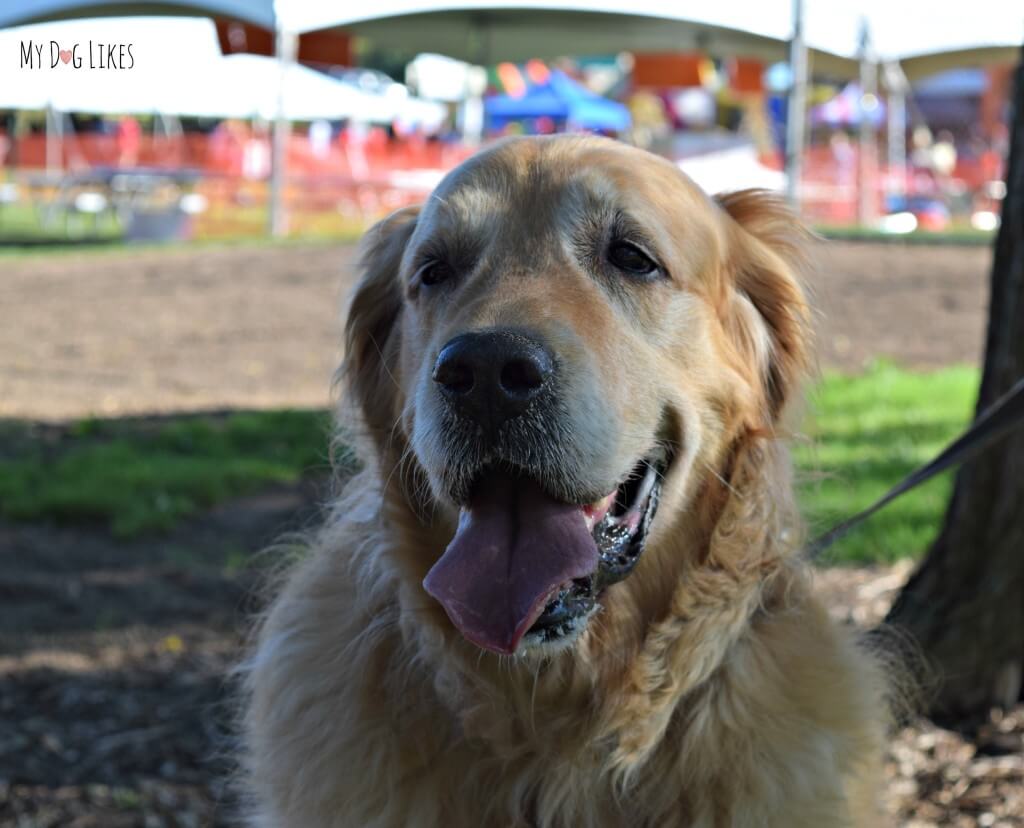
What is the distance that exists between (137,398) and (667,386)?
674 cm

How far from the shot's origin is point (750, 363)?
3.22m

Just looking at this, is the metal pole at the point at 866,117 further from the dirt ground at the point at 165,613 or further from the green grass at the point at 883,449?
the green grass at the point at 883,449

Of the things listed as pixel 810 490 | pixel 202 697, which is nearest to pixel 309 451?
pixel 202 697

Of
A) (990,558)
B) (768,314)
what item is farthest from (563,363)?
(990,558)

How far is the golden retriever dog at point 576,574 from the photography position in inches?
106

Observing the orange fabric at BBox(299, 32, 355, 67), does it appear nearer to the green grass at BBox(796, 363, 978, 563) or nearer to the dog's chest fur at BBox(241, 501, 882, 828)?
the green grass at BBox(796, 363, 978, 563)

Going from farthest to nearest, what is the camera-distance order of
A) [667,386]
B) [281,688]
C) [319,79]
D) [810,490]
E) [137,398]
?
[319,79] < [137,398] < [810,490] < [281,688] < [667,386]

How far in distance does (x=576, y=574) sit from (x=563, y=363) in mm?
474

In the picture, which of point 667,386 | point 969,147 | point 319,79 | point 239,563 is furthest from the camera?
point 969,147

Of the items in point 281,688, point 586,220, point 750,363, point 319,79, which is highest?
point 319,79

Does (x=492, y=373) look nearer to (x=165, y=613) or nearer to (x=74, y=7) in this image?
(x=165, y=613)

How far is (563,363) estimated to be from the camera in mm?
2613

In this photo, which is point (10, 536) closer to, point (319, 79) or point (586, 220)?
point (586, 220)

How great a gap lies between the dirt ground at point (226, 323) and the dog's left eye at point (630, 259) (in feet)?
19.4
